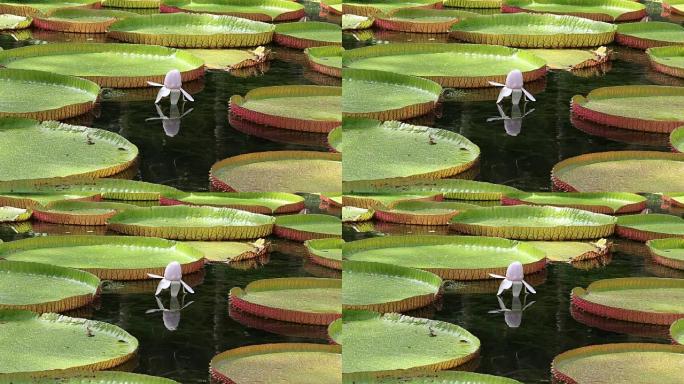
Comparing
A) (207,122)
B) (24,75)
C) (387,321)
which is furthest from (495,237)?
(24,75)

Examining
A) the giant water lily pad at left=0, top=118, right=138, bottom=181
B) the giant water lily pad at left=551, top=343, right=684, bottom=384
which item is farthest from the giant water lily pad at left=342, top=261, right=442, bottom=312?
the giant water lily pad at left=0, top=118, right=138, bottom=181

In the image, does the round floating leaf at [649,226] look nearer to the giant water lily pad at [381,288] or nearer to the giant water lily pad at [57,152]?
the giant water lily pad at [381,288]

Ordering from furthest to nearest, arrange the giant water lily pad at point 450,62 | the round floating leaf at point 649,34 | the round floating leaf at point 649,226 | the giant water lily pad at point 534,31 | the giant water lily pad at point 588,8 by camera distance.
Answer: the giant water lily pad at point 588,8
the round floating leaf at point 649,34
the giant water lily pad at point 534,31
the giant water lily pad at point 450,62
the round floating leaf at point 649,226

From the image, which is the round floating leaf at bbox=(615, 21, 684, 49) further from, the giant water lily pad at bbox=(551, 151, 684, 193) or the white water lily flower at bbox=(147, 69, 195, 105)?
the white water lily flower at bbox=(147, 69, 195, 105)

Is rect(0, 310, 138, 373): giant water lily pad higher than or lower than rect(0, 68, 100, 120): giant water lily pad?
lower

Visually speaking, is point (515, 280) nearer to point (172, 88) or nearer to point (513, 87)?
point (513, 87)

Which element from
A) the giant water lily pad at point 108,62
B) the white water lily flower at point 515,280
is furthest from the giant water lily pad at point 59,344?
the white water lily flower at point 515,280
